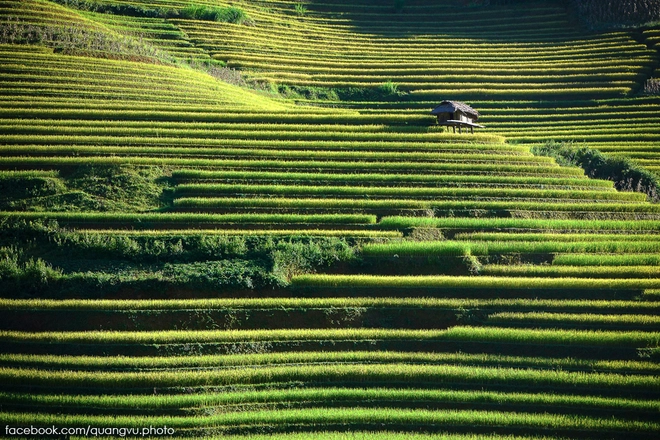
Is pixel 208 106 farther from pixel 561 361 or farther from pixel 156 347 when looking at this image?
pixel 561 361

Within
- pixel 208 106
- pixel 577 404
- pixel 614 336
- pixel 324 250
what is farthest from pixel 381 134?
pixel 577 404

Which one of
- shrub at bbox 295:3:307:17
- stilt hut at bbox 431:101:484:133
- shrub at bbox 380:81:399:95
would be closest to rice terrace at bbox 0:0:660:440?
stilt hut at bbox 431:101:484:133

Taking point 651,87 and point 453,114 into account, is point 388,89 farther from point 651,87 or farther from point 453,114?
point 651,87

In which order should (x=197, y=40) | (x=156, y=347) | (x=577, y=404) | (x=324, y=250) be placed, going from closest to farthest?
(x=577, y=404) < (x=156, y=347) < (x=324, y=250) < (x=197, y=40)

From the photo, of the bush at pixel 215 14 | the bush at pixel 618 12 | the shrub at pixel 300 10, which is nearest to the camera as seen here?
the bush at pixel 215 14

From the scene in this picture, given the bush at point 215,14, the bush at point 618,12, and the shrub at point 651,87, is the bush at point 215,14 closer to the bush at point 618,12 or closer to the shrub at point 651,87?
the bush at point 618,12

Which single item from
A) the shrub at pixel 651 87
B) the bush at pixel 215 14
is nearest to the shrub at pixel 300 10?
the bush at pixel 215 14

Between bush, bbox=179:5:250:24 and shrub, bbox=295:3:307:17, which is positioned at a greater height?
shrub, bbox=295:3:307:17

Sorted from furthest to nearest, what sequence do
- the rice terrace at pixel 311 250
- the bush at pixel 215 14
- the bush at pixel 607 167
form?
the bush at pixel 215 14
the bush at pixel 607 167
the rice terrace at pixel 311 250

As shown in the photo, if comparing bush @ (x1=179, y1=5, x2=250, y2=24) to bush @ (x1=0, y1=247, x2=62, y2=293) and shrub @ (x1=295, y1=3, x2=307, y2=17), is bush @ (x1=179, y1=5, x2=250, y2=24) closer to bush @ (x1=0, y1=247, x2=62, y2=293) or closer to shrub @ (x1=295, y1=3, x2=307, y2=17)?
shrub @ (x1=295, y1=3, x2=307, y2=17)
